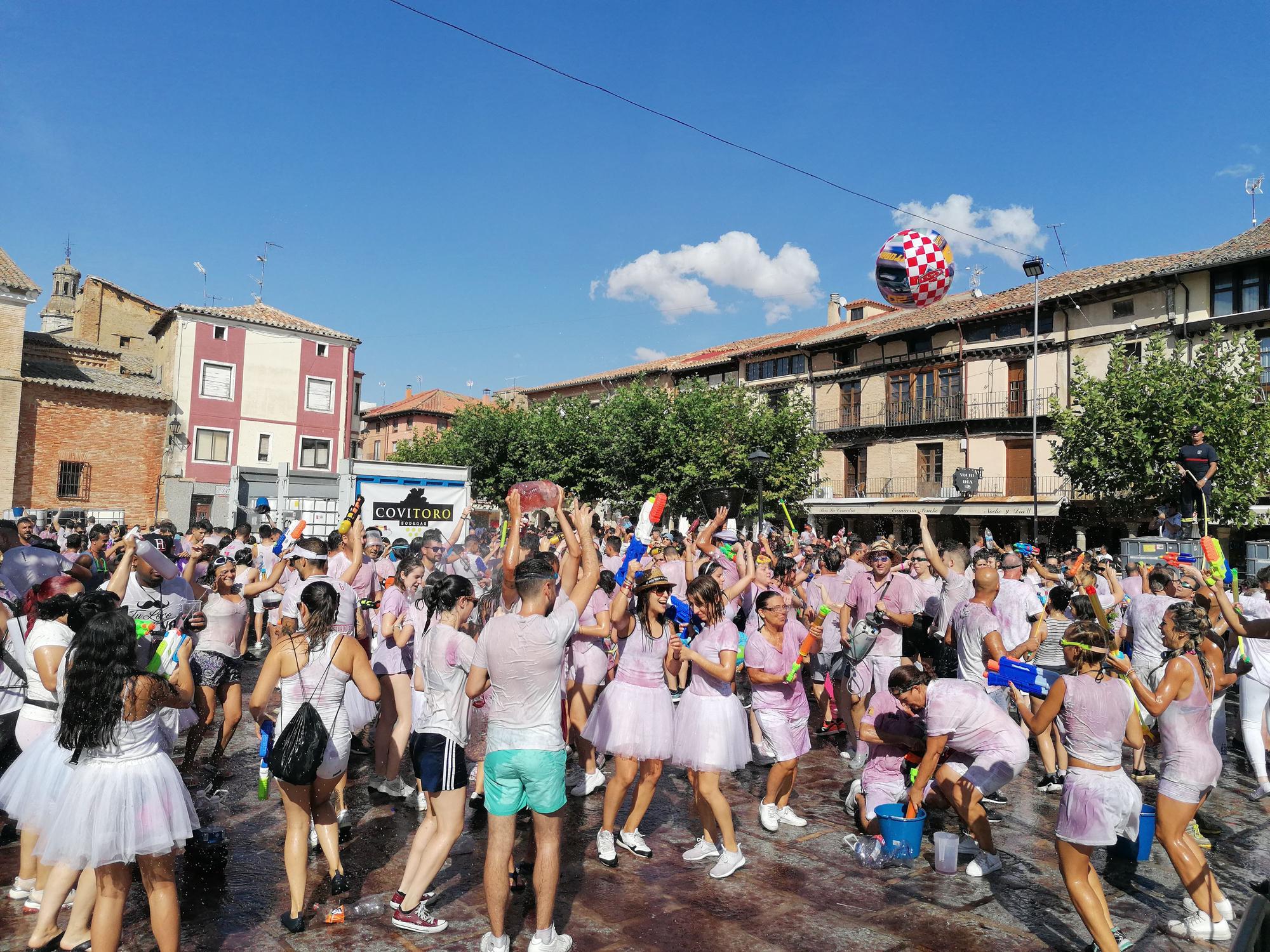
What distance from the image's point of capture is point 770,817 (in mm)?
5895

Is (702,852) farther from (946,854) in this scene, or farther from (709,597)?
(709,597)

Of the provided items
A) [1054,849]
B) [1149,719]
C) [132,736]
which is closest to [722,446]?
[1149,719]

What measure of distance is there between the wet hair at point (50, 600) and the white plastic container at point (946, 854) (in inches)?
202

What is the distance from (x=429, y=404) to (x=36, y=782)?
63042 mm

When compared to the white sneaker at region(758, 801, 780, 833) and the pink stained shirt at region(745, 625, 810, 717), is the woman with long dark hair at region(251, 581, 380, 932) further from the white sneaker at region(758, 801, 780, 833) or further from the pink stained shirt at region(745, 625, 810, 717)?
the white sneaker at region(758, 801, 780, 833)

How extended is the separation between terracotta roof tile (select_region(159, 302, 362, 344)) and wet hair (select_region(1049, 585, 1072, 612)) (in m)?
34.6

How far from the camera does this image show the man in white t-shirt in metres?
4.06

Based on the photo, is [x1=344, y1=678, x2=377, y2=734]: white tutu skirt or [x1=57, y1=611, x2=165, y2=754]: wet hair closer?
[x1=57, y1=611, x2=165, y2=754]: wet hair

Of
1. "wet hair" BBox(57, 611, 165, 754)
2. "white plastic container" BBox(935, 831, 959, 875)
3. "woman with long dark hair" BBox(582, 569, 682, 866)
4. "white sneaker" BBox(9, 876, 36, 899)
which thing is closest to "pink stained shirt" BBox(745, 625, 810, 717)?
"woman with long dark hair" BBox(582, 569, 682, 866)

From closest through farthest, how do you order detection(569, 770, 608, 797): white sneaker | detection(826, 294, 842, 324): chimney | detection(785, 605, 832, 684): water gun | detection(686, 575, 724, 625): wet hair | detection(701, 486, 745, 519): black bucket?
detection(686, 575, 724, 625): wet hair < detection(785, 605, 832, 684): water gun < detection(569, 770, 608, 797): white sneaker < detection(701, 486, 745, 519): black bucket < detection(826, 294, 842, 324): chimney

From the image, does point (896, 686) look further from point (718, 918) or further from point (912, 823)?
point (718, 918)

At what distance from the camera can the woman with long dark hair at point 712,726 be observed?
513cm

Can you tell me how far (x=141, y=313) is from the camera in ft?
136

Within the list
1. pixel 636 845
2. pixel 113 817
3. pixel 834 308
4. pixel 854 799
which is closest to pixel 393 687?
pixel 636 845
